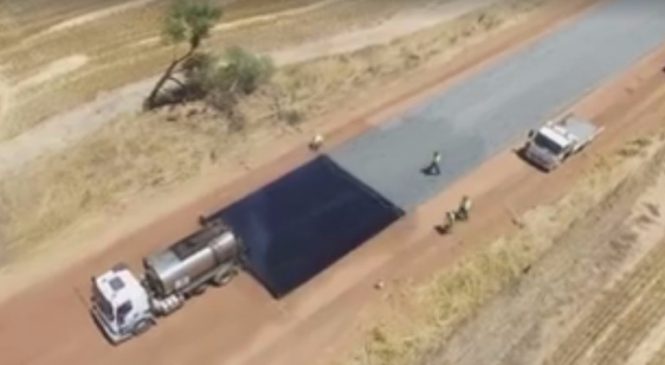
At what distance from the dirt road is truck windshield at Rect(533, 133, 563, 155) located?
7.12 ft

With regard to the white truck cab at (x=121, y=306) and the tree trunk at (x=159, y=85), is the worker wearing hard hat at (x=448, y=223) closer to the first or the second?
the white truck cab at (x=121, y=306)

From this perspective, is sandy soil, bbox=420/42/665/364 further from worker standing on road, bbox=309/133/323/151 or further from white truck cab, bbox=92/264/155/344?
worker standing on road, bbox=309/133/323/151

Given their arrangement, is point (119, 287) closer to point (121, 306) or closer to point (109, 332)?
point (121, 306)

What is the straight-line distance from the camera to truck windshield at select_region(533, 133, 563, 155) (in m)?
35.6

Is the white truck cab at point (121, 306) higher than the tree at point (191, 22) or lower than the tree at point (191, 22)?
lower

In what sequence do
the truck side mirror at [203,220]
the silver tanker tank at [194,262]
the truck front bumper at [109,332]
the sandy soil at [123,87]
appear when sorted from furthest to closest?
the sandy soil at [123,87] → the truck side mirror at [203,220] → the silver tanker tank at [194,262] → the truck front bumper at [109,332]

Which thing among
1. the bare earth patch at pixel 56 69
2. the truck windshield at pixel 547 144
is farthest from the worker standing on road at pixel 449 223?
the bare earth patch at pixel 56 69

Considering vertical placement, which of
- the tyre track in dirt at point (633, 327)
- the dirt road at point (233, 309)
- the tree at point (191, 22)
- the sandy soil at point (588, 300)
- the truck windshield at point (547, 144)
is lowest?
the tyre track in dirt at point (633, 327)

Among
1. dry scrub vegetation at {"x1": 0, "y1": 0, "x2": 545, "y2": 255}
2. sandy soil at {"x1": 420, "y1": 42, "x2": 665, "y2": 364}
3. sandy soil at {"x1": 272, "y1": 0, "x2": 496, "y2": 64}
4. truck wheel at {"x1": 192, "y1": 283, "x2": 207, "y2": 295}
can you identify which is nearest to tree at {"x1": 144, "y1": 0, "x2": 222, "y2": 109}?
Result: dry scrub vegetation at {"x1": 0, "y1": 0, "x2": 545, "y2": 255}

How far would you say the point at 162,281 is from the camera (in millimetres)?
28703

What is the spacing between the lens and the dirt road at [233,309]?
92.6 ft

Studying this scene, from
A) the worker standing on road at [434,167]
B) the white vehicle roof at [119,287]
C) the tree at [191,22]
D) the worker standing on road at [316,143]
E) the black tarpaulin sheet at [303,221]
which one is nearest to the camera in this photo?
the white vehicle roof at [119,287]

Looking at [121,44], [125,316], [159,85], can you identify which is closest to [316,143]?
[159,85]

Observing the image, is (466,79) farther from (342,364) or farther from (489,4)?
(342,364)
